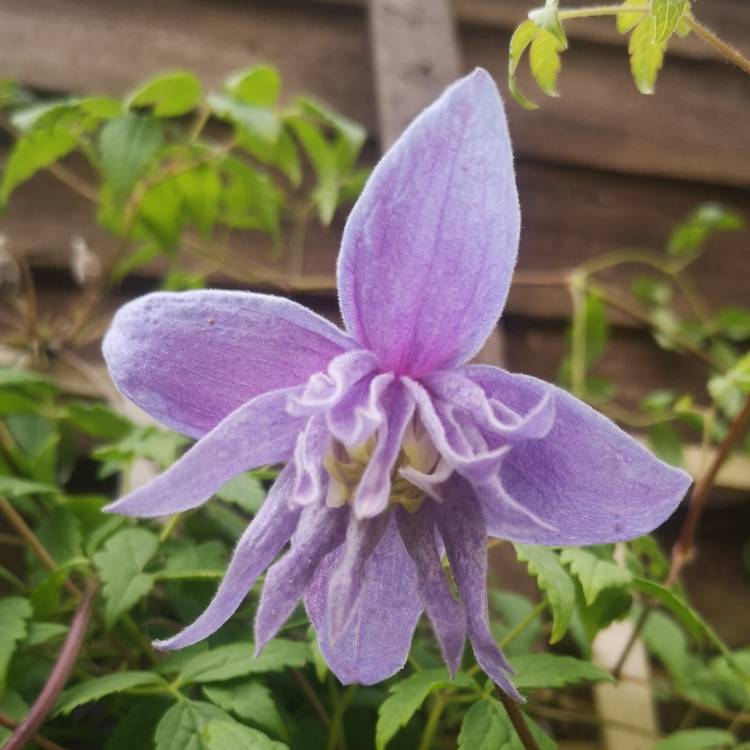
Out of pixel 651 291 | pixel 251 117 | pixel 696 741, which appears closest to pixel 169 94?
pixel 251 117

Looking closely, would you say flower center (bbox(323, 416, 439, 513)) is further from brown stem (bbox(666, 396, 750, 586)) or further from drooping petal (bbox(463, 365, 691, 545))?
brown stem (bbox(666, 396, 750, 586))

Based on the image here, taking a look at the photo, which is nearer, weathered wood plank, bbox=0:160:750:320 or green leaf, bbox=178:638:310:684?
green leaf, bbox=178:638:310:684

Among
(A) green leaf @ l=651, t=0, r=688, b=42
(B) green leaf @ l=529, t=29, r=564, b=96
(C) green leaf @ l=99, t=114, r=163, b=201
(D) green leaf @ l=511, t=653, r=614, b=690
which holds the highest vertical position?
(A) green leaf @ l=651, t=0, r=688, b=42

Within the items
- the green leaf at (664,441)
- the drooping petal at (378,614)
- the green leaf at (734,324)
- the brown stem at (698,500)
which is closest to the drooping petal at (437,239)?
the drooping petal at (378,614)

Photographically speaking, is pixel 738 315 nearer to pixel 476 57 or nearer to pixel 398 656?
pixel 476 57

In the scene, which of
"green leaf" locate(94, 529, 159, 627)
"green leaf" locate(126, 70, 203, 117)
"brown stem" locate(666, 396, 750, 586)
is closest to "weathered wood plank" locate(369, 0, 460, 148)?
"green leaf" locate(126, 70, 203, 117)

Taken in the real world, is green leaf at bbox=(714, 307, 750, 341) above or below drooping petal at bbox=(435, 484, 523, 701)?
below
